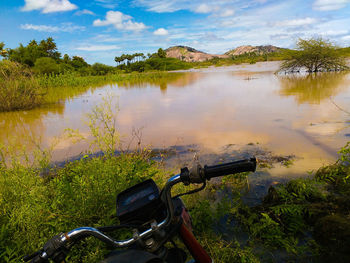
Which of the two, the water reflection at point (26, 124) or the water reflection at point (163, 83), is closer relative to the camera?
the water reflection at point (26, 124)

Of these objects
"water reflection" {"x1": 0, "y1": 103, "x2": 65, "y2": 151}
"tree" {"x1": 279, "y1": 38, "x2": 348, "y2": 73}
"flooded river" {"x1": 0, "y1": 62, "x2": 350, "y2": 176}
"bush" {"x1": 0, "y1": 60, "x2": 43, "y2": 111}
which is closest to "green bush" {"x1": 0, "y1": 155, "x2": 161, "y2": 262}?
"flooded river" {"x1": 0, "y1": 62, "x2": 350, "y2": 176}

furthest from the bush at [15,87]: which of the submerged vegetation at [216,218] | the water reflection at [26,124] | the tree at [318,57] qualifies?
the tree at [318,57]

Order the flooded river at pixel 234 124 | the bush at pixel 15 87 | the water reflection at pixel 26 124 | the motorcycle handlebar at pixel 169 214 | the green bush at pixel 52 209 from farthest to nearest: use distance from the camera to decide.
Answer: the bush at pixel 15 87 → the water reflection at pixel 26 124 → the flooded river at pixel 234 124 → the green bush at pixel 52 209 → the motorcycle handlebar at pixel 169 214

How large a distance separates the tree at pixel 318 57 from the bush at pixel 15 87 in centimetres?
2010

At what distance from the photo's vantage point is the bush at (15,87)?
34.8ft

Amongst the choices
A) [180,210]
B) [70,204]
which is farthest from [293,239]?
[70,204]

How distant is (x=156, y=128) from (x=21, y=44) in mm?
51989

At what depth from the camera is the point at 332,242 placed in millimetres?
2426

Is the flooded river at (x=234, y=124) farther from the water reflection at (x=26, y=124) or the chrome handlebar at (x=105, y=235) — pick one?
the chrome handlebar at (x=105, y=235)

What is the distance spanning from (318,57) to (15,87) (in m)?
22.0

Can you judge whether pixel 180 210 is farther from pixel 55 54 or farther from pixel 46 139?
pixel 55 54

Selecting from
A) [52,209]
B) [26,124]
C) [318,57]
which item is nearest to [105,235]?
[52,209]

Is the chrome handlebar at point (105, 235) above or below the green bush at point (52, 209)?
above

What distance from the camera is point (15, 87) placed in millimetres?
10797
